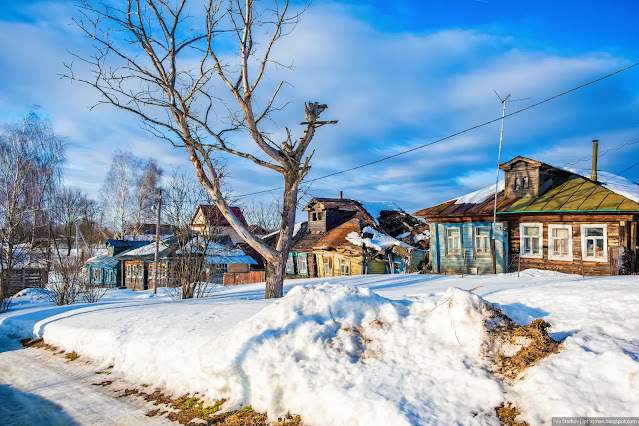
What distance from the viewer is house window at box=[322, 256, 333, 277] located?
3180cm

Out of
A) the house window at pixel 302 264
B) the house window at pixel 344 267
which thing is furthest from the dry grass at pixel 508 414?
the house window at pixel 302 264

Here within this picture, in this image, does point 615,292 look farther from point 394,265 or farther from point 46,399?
point 394,265

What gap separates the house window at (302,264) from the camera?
112 feet

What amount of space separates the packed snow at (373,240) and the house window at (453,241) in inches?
273

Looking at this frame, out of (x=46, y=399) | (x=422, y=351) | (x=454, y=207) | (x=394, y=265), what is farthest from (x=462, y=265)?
(x=46, y=399)

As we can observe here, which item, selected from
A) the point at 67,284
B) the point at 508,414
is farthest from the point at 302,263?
the point at 508,414

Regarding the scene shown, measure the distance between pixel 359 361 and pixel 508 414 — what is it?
1.87 metres

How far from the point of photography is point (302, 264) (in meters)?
34.7

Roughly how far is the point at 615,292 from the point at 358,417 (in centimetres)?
491

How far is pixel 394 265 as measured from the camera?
2861 centimetres

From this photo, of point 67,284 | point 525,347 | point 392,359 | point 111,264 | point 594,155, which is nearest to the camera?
point 525,347

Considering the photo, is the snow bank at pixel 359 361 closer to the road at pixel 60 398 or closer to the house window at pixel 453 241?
the road at pixel 60 398

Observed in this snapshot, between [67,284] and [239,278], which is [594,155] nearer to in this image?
[239,278]

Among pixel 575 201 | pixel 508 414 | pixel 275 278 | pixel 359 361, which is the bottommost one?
pixel 508 414
